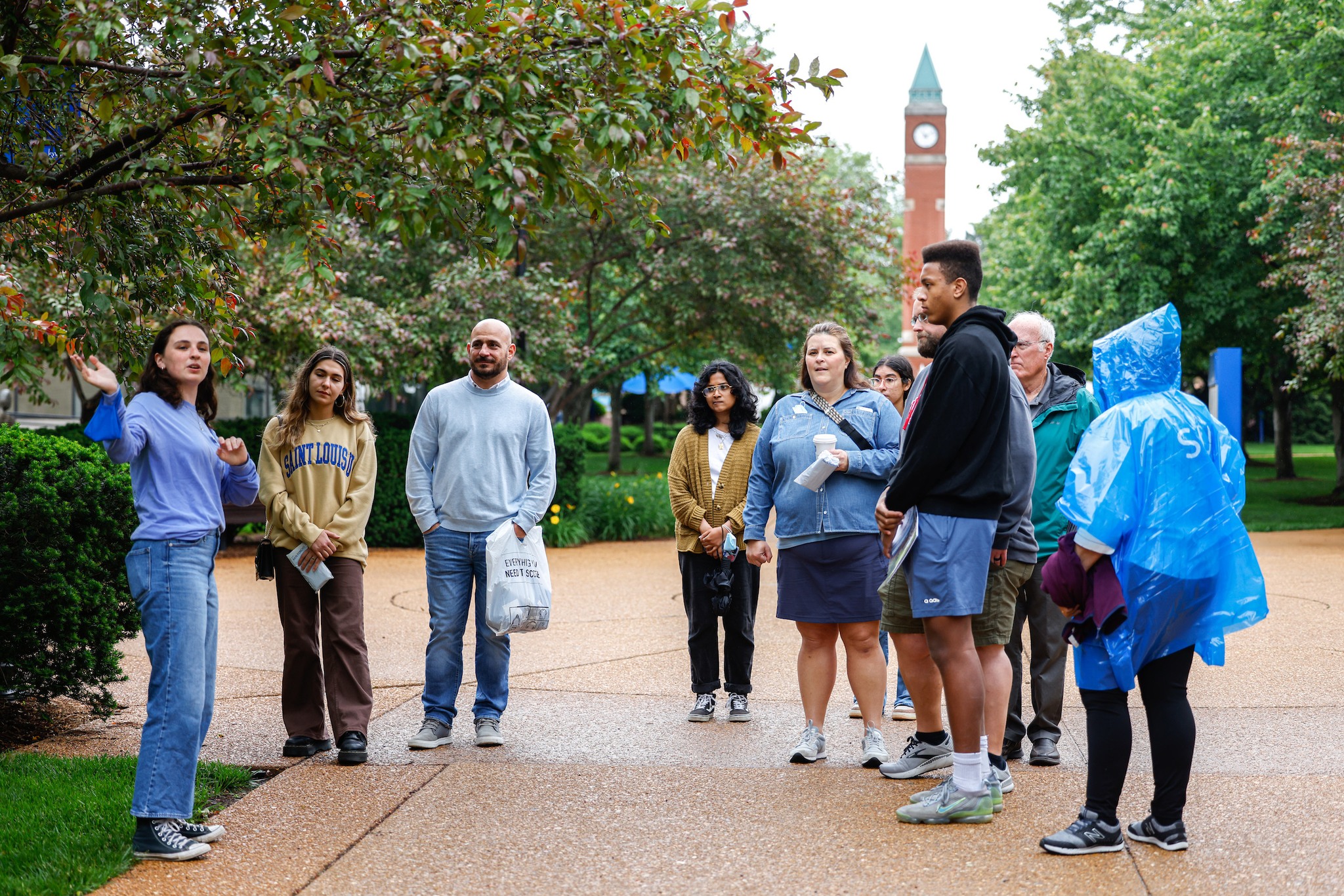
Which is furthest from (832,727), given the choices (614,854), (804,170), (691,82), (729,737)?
(804,170)

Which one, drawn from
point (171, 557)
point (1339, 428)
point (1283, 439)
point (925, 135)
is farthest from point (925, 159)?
point (171, 557)

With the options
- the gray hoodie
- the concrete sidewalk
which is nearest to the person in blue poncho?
the concrete sidewalk

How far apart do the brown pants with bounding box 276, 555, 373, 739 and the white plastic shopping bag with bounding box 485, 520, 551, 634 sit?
593 mm

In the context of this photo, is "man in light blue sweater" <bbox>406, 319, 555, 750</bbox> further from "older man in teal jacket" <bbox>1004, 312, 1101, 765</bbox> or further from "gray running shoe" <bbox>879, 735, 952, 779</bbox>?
"older man in teal jacket" <bbox>1004, 312, 1101, 765</bbox>

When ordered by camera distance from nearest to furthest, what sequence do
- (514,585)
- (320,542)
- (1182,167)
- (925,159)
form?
(320,542) < (514,585) < (1182,167) < (925,159)

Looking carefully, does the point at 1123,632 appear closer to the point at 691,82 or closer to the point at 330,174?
the point at 691,82

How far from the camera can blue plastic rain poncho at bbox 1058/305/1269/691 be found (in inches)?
154

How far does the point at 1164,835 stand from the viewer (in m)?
3.99

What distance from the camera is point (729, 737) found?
5664 mm

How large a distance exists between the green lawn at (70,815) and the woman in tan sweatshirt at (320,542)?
0.45m

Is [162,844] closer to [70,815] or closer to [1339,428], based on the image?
[70,815]

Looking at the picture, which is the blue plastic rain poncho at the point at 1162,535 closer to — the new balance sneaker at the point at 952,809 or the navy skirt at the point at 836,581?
the new balance sneaker at the point at 952,809

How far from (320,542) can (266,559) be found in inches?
11.9

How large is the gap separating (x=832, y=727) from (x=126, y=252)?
391 cm
